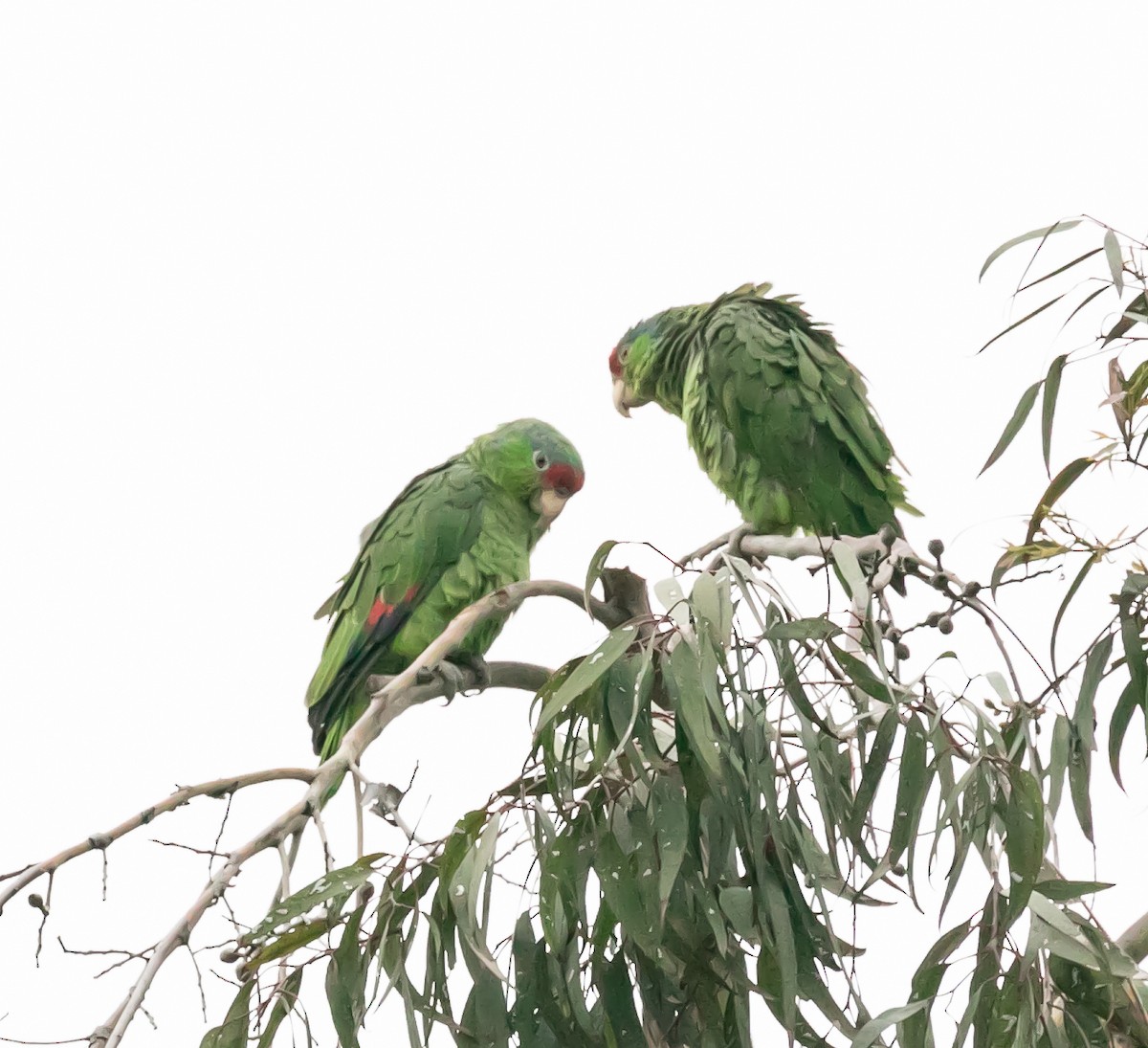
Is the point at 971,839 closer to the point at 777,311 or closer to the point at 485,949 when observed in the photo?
the point at 485,949

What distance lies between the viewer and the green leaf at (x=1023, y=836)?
975mm

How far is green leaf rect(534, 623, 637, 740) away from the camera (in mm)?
984

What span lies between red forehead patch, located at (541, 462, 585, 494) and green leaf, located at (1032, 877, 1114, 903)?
150 centimetres

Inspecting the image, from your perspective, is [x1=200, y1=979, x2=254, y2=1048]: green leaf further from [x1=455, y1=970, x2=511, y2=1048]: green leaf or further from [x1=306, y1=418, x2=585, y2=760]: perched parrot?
[x1=306, y1=418, x2=585, y2=760]: perched parrot

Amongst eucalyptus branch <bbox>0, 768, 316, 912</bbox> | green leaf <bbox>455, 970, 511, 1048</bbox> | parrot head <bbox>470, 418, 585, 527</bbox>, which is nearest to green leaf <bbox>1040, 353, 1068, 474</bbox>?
green leaf <bbox>455, 970, 511, 1048</bbox>

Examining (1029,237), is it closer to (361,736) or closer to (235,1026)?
(361,736)

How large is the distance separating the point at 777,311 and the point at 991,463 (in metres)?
1.56

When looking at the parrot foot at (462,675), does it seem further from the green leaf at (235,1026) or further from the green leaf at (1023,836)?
the green leaf at (1023,836)

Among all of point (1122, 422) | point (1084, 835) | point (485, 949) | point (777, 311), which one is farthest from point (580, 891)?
point (777, 311)

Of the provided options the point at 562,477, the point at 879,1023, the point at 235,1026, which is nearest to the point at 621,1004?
the point at 879,1023

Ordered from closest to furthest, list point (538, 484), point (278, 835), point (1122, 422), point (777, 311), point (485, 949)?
point (485, 949) < point (1122, 422) < point (278, 835) < point (538, 484) < point (777, 311)

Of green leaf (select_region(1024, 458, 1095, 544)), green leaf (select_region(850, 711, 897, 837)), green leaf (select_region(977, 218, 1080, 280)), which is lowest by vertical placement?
green leaf (select_region(850, 711, 897, 837))

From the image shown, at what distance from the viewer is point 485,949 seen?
1.00 meters

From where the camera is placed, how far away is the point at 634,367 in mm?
2855
